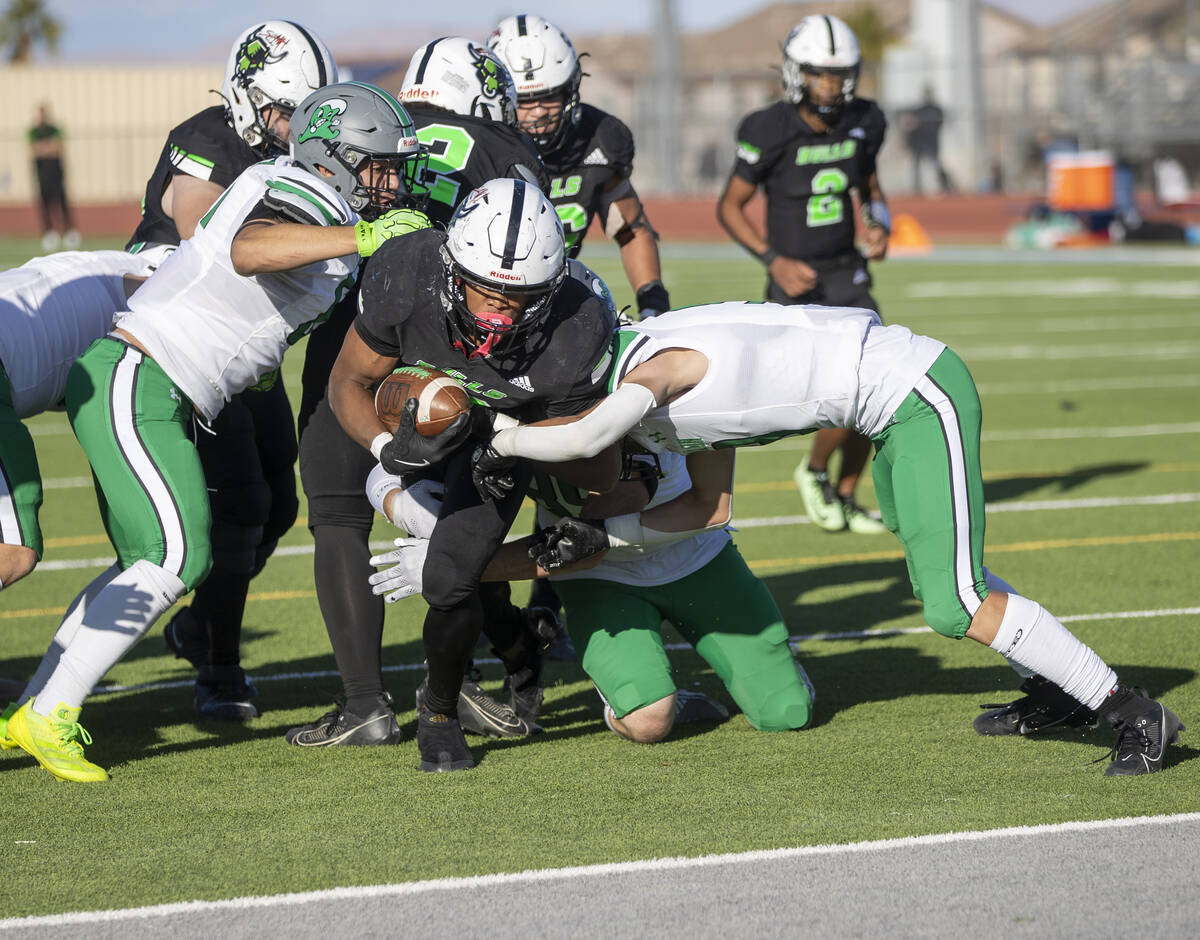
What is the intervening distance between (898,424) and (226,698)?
2229 mm

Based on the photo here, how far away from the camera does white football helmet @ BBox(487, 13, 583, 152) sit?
18.8ft

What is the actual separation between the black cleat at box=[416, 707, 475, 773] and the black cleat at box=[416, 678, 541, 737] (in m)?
0.21

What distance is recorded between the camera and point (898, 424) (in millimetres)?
4156

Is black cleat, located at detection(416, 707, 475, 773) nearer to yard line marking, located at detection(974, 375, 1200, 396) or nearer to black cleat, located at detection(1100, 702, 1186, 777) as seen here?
black cleat, located at detection(1100, 702, 1186, 777)

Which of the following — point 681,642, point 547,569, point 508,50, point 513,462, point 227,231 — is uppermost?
point 508,50

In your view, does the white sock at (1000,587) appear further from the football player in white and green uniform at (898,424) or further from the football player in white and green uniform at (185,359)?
the football player in white and green uniform at (185,359)

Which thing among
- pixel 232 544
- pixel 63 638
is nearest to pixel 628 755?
pixel 232 544

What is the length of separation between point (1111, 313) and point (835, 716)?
12.1m

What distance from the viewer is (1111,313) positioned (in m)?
15.7

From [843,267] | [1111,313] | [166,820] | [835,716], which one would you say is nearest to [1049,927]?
[835,716]

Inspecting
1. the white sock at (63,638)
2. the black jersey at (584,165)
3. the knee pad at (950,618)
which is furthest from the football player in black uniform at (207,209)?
the knee pad at (950,618)

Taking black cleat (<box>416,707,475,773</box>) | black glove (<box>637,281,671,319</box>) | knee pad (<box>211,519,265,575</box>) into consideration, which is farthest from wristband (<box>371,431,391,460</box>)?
black glove (<box>637,281,671,319</box>)

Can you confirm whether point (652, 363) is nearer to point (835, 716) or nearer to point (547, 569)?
point (547, 569)

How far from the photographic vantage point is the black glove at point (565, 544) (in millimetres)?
4242
